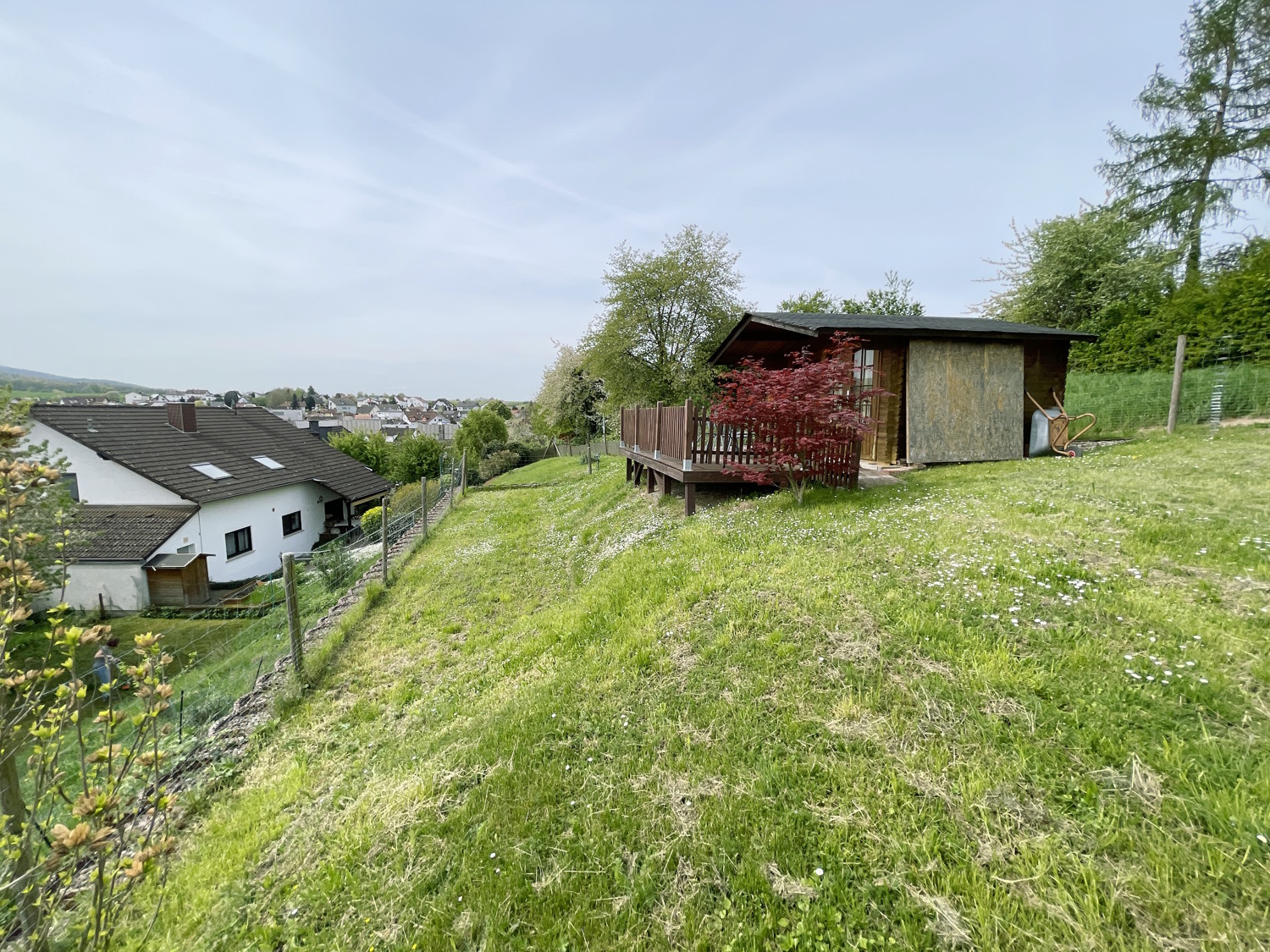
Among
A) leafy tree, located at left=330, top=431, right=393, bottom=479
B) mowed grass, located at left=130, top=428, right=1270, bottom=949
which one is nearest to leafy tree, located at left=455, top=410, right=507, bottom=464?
leafy tree, located at left=330, top=431, right=393, bottom=479

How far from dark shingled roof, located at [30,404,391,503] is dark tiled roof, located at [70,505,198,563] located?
2.56 feet

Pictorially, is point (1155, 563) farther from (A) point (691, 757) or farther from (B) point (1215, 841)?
(A) point (691, 757)

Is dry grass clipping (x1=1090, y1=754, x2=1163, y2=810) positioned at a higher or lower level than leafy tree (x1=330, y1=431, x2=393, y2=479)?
higher

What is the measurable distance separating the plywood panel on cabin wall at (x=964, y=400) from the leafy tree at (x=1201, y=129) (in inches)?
488

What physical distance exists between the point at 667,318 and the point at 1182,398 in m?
15.1

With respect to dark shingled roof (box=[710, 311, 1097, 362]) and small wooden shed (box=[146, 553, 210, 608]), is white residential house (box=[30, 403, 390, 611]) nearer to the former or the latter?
small wooden shed (box=[146, 553, 210, 608])

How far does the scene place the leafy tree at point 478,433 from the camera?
3216 cm

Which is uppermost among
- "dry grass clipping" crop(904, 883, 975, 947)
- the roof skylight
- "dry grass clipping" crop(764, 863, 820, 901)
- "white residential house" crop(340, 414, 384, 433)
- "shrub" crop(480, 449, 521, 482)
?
"white residential house" crop(340, 414, 384, 433)

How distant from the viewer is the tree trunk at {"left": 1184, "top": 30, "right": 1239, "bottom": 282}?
618 inches

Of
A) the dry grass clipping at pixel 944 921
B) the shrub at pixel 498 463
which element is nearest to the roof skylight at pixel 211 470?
the shrub at pixel 498 463

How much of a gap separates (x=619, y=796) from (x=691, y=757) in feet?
1.50

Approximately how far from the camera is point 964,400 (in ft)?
31.6

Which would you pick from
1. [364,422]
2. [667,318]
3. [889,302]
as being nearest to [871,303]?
[889,302]

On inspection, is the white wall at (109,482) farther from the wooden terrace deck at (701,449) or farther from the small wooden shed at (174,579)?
the wooden terrace deck at (701,449)
